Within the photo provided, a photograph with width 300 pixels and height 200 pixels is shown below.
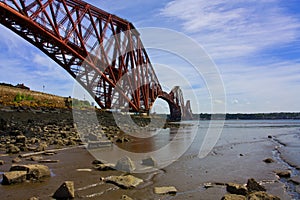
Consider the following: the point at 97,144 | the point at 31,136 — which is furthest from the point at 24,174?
the point at 31,136

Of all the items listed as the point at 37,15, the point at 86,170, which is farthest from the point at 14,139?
the point at 37,15

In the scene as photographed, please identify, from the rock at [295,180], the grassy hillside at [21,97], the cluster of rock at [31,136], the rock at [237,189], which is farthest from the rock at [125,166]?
the grassy hillside at [21,97]

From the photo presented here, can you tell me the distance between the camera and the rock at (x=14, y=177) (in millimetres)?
6113

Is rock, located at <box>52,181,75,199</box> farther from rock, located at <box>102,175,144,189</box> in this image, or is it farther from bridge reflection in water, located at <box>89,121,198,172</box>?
bridge reflection in water, located at <box>89,121,198,172</box>

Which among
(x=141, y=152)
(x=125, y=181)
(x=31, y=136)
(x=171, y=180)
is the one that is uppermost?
(x=31, y=136)

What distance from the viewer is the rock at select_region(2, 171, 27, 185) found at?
6.11 meters

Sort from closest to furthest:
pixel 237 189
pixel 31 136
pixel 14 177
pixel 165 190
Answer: pixel 237 189, pixel 165 190, pixel 14 177, pixel 31 136

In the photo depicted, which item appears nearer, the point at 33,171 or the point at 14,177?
the point at 14,177

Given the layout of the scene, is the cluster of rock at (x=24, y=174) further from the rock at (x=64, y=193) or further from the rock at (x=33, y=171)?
the rock at (x=64, y=193)

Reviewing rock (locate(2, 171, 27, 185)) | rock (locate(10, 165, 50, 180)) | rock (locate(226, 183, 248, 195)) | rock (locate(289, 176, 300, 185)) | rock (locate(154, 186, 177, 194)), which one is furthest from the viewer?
rock (locate(289, 176, 300, 185))

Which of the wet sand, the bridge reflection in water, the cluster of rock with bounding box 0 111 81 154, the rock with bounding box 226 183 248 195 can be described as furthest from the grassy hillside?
the rock with bounding box 226 183 248 195

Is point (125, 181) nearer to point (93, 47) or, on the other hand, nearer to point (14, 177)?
point (14, 177)

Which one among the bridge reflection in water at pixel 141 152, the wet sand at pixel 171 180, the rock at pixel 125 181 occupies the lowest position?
the bridge reflection in water at pixel 141 152

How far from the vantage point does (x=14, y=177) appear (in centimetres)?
621
